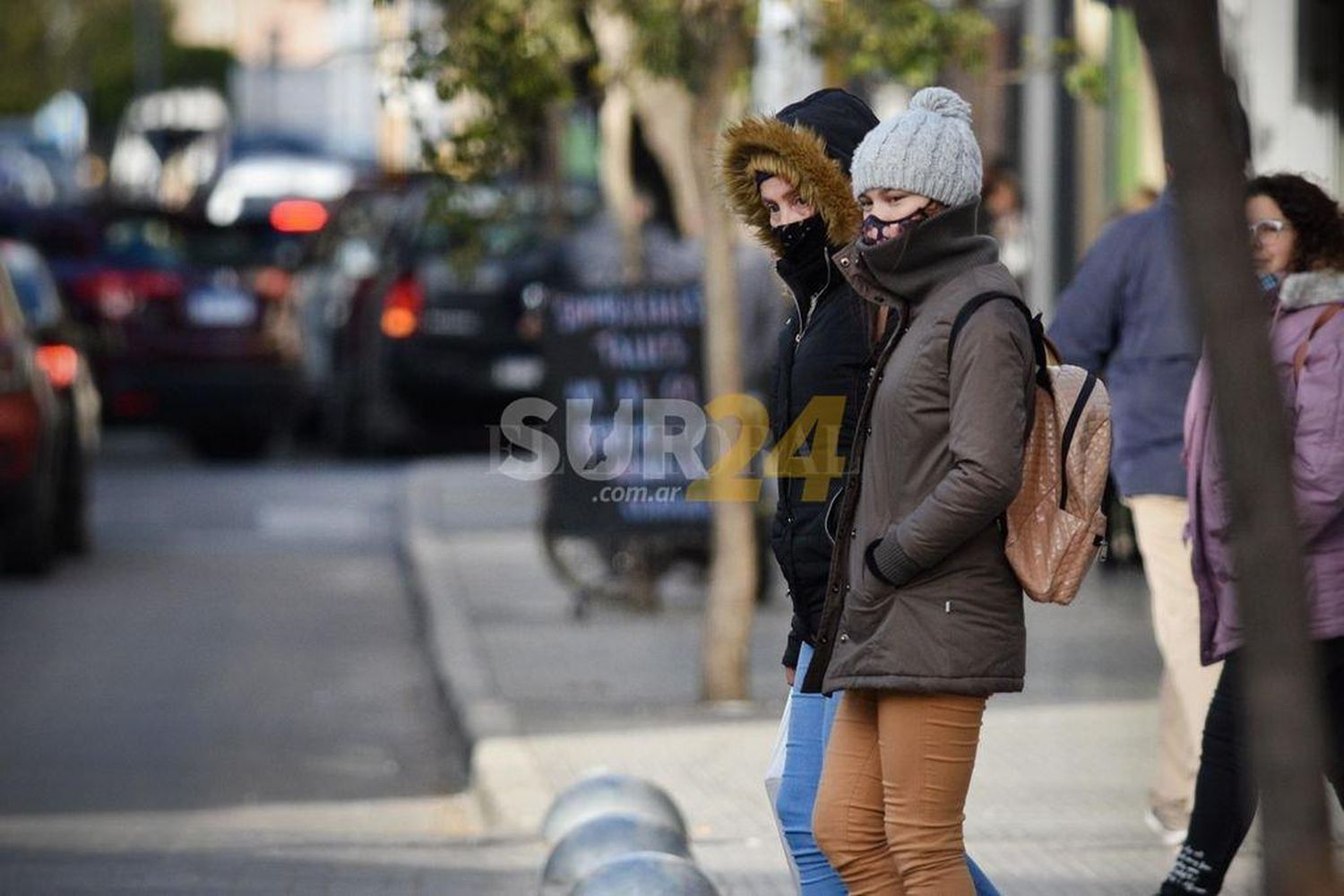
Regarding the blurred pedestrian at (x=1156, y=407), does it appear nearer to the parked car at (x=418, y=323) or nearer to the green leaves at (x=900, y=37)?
the green leaves at (x=900, y=37)

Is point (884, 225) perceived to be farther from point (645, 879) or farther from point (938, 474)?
point (645, 879)

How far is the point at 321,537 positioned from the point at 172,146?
109 feet

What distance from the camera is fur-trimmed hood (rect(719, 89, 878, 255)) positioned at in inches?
189

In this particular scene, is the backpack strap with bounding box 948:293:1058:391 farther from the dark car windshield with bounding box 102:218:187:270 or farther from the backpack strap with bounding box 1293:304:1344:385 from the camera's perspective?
the dark car windshield with bounding box 102:218:187:270

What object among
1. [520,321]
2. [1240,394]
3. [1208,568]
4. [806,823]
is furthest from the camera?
[520,321]

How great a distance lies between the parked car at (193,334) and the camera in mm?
20406

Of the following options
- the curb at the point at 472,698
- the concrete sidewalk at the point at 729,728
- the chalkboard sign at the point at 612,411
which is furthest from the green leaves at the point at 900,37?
the curb at the point at 472,698

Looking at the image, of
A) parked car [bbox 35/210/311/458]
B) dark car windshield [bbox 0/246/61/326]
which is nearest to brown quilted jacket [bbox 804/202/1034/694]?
dark car windshield [bbox 0/246/61/326]

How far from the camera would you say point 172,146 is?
47750 mm

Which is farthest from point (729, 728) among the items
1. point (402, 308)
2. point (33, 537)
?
point (402, 308)

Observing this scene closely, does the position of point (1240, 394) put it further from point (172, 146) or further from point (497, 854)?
point (172, 146)

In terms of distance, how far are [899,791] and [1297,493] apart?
1.36 metres

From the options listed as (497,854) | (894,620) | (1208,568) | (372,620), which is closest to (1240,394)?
(894,620)

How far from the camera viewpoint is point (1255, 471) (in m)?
2.29
